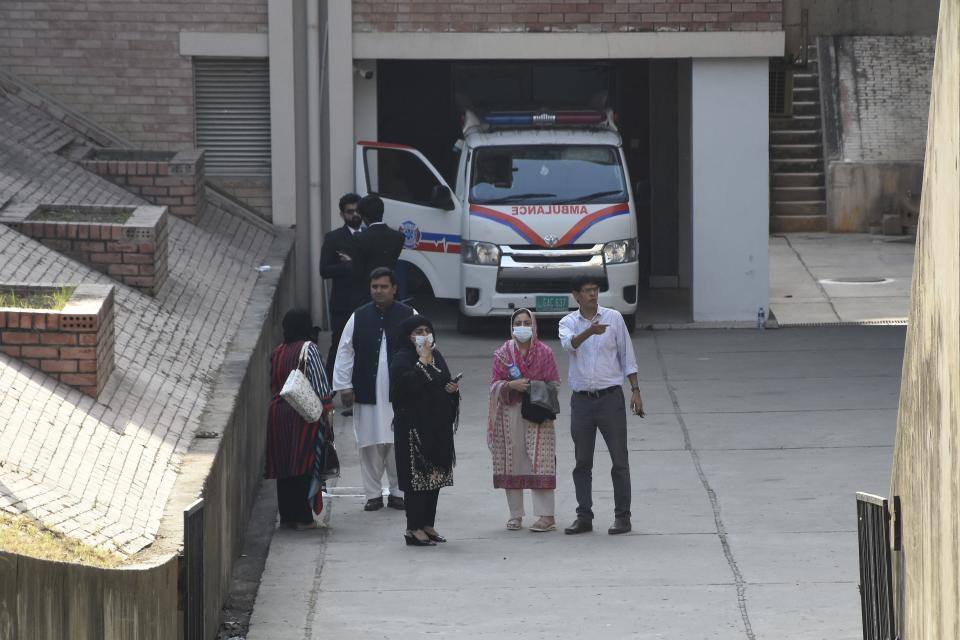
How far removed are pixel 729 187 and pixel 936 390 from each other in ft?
43.7

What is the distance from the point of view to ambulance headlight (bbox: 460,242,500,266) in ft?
57.7

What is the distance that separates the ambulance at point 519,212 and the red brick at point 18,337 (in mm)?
8731

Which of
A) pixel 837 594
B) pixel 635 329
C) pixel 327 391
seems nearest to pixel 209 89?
pixel 635 329

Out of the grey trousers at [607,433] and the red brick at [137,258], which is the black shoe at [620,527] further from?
the red brick at [137,258]

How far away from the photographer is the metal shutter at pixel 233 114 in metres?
18.9

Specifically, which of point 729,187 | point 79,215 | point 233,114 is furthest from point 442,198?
point 79,215

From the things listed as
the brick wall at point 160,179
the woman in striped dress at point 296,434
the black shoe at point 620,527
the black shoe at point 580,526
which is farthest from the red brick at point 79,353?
the brick wall at point 160,179

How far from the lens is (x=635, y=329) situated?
18.5 m

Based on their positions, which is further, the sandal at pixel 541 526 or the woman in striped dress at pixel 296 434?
the sandal at pixel 541 526

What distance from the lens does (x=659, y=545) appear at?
407 inches

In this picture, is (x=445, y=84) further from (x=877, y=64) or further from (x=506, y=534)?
(x=506, y=534)

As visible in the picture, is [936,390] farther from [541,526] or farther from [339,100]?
[339,100]

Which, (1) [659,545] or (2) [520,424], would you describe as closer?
(1) [659,545]

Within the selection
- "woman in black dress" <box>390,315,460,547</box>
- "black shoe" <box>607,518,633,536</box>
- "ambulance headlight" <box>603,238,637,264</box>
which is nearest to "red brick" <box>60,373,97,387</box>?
"woman in black dress" <box>390,315,460,547</box>
